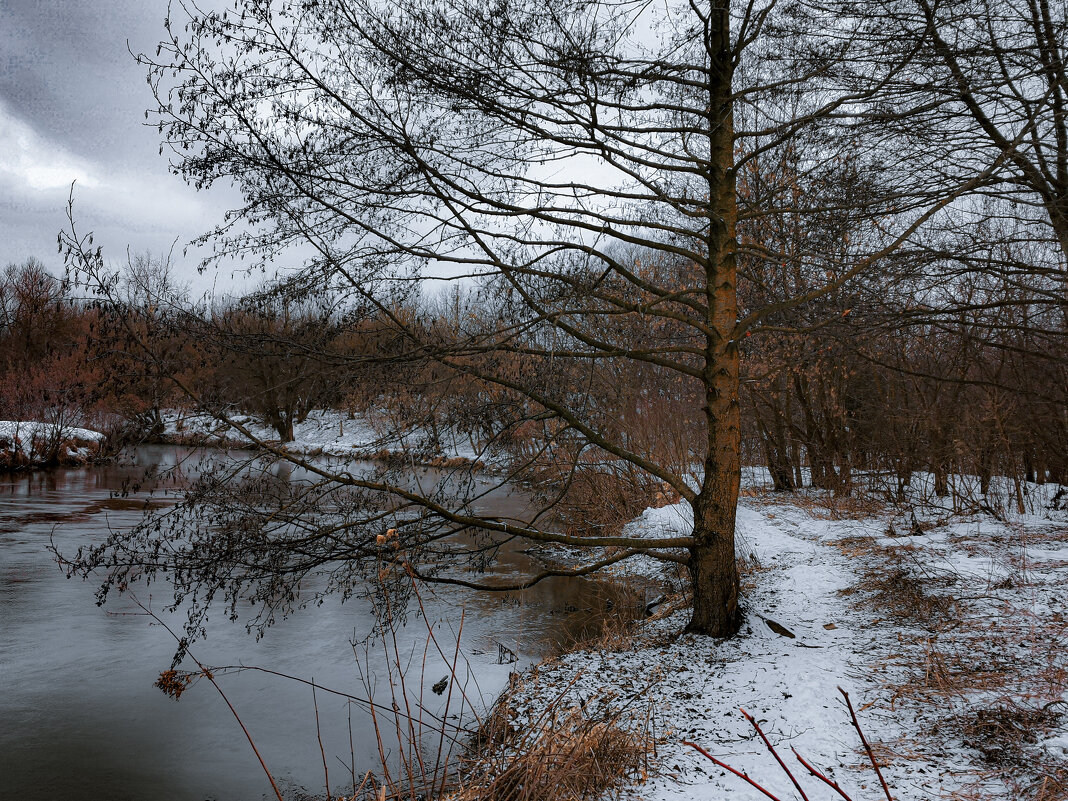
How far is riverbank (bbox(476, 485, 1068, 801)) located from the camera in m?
3.61

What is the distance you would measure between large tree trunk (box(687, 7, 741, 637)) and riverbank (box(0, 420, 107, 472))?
69.2ft

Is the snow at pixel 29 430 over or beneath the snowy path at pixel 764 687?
over

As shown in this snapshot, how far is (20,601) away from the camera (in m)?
9.10

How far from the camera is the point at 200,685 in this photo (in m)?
7.21

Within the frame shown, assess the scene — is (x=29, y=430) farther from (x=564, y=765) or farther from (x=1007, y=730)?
(x=1007, y=730)

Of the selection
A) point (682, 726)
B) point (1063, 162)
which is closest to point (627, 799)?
point (682, 726)

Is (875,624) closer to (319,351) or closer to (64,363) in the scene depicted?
(319,351)

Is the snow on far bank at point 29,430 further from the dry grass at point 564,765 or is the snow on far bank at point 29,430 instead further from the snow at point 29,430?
the dry grass at point 564,765

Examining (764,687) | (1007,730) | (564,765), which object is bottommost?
(764,687)

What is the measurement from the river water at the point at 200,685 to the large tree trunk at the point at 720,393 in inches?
88.7

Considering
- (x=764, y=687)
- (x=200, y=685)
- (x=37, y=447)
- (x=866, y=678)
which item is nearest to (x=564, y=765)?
(x=764, y=687)

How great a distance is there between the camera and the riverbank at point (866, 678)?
11.8 feet

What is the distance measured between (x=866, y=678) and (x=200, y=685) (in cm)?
662

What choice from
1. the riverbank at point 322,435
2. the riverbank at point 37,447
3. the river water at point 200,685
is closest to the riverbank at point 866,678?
the river water at point 200,685
